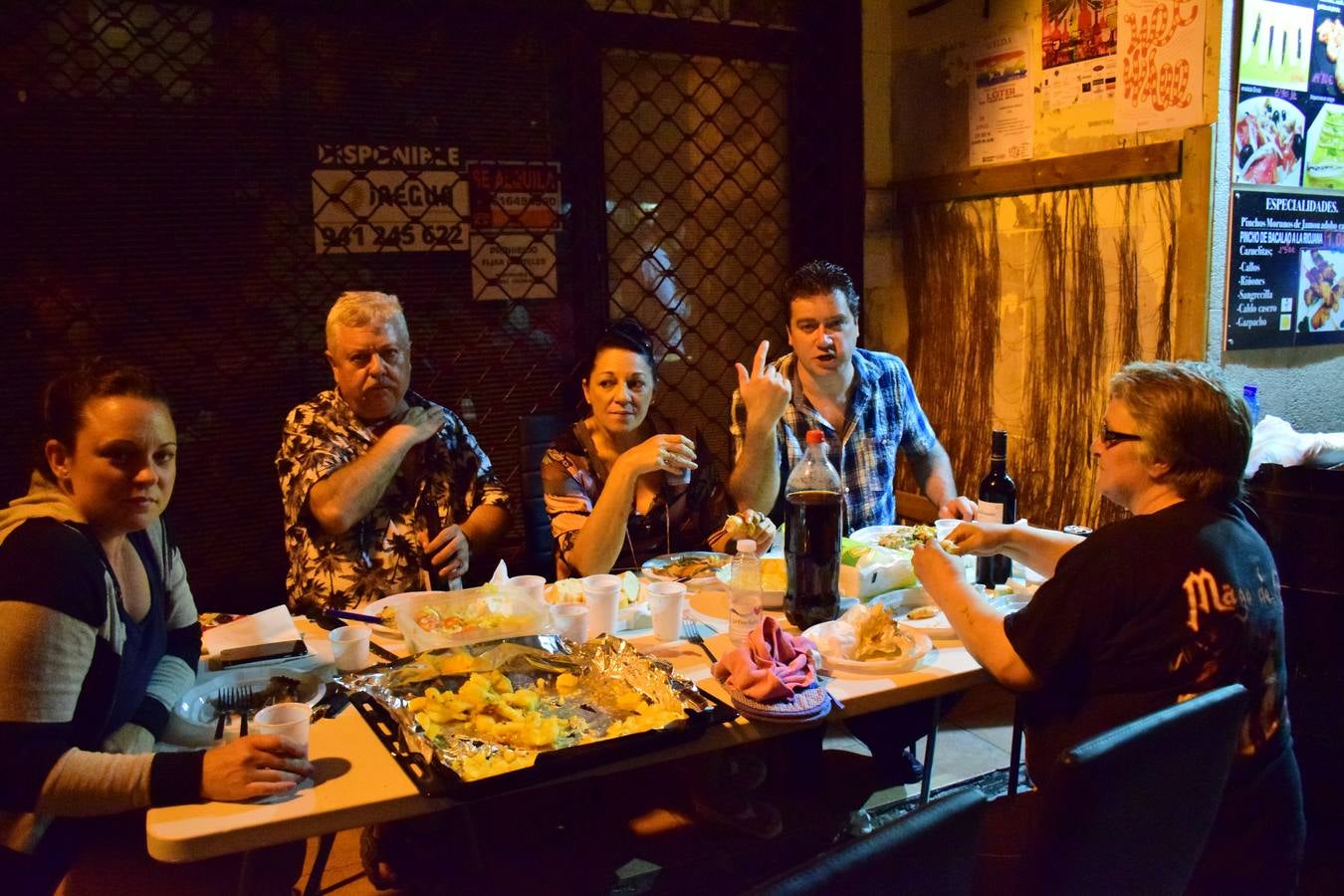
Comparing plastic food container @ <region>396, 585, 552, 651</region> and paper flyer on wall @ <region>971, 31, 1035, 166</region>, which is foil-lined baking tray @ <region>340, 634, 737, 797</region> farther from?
paper flyer on wall @ <region>971, 31, 1035, 166</region>

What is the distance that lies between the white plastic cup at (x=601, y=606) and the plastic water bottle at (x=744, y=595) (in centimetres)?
22

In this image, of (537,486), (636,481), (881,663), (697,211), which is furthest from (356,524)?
(697,211)

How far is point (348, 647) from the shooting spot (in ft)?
5.92

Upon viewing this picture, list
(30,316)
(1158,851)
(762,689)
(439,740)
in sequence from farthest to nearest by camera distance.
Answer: (30,316)
(762,689)
(439,740)
(1158,851)

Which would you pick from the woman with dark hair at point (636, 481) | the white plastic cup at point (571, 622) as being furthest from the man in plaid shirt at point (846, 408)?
the white plastic cup at point (571, 622)

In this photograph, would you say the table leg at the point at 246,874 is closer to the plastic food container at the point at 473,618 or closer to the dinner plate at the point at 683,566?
the plastic food container at the point at 473,618

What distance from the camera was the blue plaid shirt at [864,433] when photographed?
123 inches

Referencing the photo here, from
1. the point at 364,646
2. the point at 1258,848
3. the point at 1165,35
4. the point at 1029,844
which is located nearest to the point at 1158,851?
the point at 1029,844

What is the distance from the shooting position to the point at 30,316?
10.1 feet

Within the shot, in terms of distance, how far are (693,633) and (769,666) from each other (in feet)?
1.18

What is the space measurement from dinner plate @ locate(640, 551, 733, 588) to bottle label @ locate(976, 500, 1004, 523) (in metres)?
0.58

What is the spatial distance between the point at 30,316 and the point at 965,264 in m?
3.11

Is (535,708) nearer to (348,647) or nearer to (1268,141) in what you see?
(348,647)

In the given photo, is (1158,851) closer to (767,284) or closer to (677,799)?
(677,799)
